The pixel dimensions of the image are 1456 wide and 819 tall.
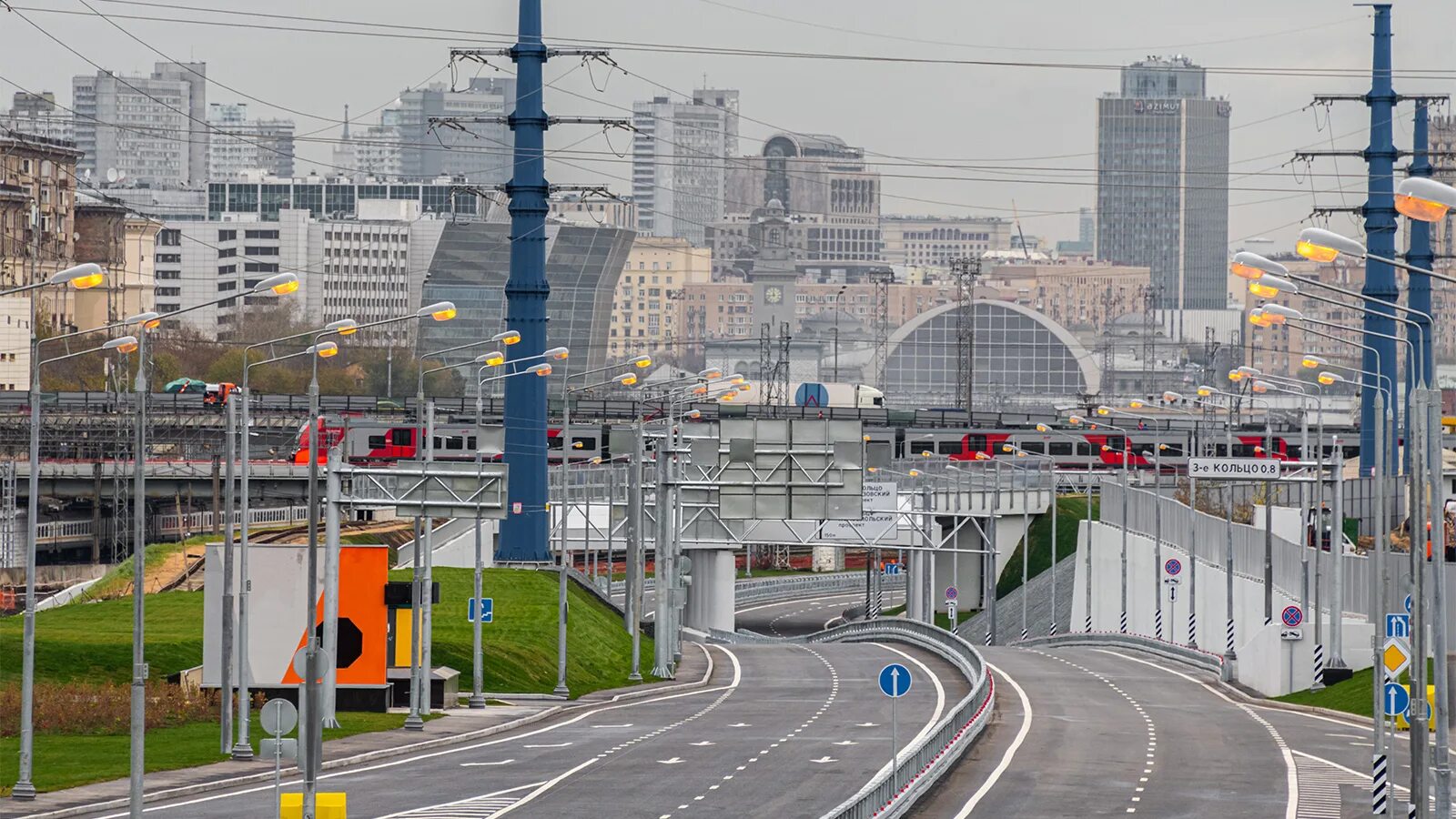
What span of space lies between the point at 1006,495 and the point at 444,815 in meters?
86.4

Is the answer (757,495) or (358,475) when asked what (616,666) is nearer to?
(757,495)

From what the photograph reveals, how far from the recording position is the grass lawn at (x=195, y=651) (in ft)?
148

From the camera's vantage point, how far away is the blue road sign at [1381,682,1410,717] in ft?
130

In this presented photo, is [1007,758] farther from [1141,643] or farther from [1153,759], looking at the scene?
[1141,643]

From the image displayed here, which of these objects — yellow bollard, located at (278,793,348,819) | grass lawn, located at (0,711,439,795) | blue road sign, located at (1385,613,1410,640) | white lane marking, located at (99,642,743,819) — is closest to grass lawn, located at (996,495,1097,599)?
white lane marking, located at (99,642,743,819)

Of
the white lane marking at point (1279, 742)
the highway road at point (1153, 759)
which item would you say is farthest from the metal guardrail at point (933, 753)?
the white lane marking at point (1279, 742)

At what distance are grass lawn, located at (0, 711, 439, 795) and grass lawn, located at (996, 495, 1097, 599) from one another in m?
74.6

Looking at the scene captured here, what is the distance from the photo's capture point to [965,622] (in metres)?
125

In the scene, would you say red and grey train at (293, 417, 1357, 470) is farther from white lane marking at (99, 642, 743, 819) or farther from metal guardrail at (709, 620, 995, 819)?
metal guardrail at (709, 620, 995, 819)

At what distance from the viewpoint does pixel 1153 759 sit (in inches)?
1953

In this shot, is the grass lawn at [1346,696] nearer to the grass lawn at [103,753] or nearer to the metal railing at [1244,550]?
the metal railing at [1244,550]

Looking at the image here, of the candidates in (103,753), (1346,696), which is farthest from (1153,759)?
(103,753)

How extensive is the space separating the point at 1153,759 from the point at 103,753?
68.8ft

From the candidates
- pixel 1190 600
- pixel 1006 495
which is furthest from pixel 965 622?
pixel 1190 600
